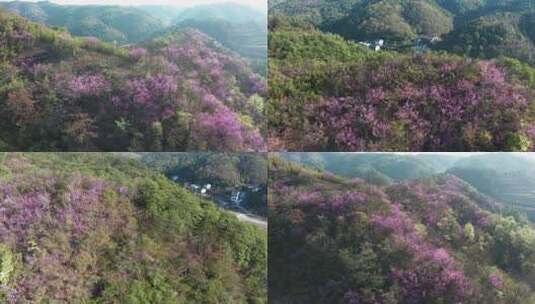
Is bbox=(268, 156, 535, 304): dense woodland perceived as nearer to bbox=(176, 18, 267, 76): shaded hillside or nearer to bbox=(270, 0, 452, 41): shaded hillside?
bbox=(176, 18, 267, 76): shaded hillside

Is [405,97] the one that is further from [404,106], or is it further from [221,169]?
[221,169]

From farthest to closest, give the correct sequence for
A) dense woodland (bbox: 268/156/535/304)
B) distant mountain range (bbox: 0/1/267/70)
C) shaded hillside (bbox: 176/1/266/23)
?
distant mountain range (bbox: 0/1/267/70)
shaded hillside (bbox: 176/1/266/23)
dense woodland (bbox: 268/156/535/304)

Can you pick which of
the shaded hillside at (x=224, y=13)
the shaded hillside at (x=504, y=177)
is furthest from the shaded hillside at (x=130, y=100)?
the shaded hillside at (x=504, y=177)

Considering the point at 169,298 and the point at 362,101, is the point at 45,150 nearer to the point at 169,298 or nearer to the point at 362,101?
the point at 169,298

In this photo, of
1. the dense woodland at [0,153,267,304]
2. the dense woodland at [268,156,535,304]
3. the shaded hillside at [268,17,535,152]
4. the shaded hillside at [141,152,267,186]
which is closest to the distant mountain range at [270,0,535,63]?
the shaded hillside at [268,17,535,152]

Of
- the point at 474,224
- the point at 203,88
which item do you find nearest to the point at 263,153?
the point at 203,88

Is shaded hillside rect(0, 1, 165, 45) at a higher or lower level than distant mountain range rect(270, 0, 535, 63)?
lower

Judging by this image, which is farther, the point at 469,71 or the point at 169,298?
the point at 469,71
